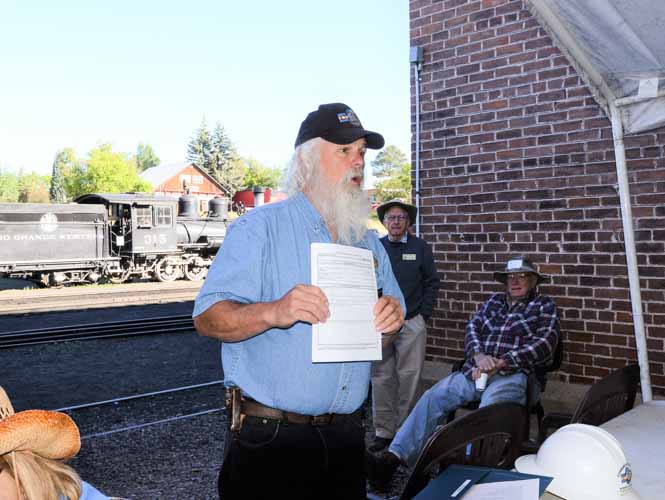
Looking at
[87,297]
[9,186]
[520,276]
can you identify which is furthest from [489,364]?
[9,186]

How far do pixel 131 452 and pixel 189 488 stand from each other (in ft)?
3.12

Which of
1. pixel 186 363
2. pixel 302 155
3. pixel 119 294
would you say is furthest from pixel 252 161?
pixel 302 155

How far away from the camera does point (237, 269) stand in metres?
Result: 2.09

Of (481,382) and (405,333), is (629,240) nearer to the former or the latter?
(481,382)

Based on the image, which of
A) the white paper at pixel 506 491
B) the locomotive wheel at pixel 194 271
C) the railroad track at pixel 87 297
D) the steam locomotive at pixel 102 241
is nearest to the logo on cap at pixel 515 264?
the white paper at pixel 506 491

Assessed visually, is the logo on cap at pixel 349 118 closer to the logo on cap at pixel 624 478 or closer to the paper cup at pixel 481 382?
the logo on cap at pixel 624 478

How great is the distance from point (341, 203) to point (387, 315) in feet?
1.53

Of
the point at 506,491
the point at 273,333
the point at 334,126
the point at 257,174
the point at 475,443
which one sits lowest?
the point at 475,443

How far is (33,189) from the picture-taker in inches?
3268

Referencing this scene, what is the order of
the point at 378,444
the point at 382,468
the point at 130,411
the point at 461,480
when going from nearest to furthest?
the point at 461,480 < the point at 382,468 < the point at 378,444 < the point at 130,411

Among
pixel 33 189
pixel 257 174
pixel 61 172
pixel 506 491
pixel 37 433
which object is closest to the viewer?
pixel 37 433

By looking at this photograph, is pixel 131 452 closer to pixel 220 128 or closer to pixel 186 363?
pixel 186 363

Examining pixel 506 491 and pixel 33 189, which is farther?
pixel 33 189

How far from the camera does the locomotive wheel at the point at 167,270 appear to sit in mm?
24641
